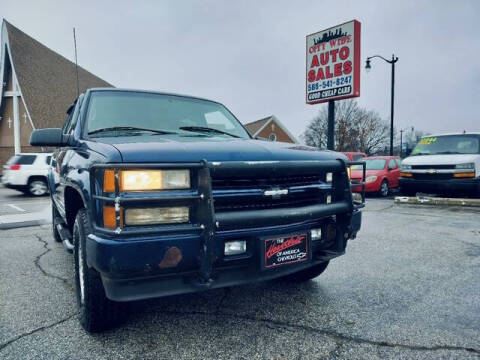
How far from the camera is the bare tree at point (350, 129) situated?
45100 mm

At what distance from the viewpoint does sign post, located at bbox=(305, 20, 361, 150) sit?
12.9 m

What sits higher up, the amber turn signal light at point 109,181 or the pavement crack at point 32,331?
the amber turn signal light at point 109,181

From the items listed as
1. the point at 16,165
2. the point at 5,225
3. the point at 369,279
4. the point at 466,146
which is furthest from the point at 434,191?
the point at 16,165

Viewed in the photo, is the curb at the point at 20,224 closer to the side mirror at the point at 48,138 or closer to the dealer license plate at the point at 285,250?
the side mirror at the point at 48,138

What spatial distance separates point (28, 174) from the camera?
1262cm

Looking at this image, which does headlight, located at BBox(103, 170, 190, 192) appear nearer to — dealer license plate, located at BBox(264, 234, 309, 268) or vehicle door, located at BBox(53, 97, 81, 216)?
dealer license plate, located at BBox(264, 234, 309, 268)

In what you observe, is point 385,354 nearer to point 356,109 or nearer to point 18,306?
point 18,306

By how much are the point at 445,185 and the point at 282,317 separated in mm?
7766

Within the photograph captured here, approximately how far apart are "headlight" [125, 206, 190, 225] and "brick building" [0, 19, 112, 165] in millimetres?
24884

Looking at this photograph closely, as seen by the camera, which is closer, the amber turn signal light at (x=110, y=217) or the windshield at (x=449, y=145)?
the amber turn signal light at (x=110, y=217)

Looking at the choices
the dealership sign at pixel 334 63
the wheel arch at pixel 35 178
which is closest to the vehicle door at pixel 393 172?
the dealership sign at pixel 334 63

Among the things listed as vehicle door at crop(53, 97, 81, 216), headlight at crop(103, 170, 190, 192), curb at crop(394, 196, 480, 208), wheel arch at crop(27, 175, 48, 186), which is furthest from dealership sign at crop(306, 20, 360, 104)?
headlight at crop(103, 170, 190, 192)

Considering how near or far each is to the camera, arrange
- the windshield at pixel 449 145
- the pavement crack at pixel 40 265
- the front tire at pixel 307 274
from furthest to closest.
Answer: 1. the windshield at pixel 449 145
2. the pavement crack at pixel 40 265
3. the front tire at pixel 307 274

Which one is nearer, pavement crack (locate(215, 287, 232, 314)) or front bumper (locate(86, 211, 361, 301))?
front bumper (locate(86, 211, 361, 301))
